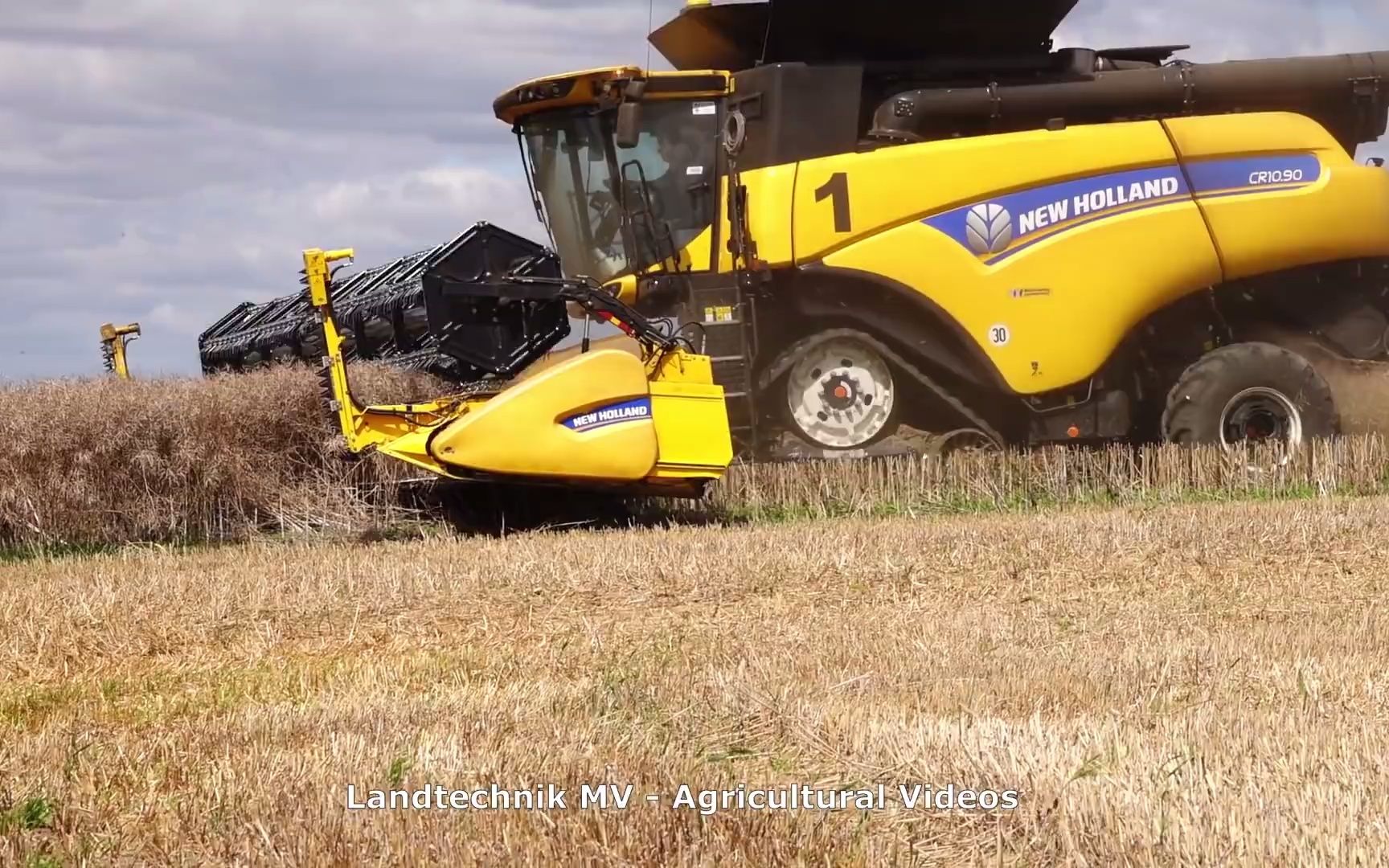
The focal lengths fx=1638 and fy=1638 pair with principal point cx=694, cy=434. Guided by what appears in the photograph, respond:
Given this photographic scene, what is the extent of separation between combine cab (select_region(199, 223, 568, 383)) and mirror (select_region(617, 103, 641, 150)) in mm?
1052

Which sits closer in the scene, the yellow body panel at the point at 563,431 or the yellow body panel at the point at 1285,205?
the yellow body panel at the point at 563,431

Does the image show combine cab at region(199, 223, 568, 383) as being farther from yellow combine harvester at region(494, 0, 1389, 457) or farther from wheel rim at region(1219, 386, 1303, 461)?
wheel rim at region(1219, 386, 1303, 461)

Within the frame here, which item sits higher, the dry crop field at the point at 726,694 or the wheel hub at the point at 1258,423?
the wheel hub at the point at 1258,423

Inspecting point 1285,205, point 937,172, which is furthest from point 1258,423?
point 937,172

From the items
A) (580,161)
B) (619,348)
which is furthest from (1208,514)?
(580,161)

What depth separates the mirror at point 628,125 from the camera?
8.76 meters

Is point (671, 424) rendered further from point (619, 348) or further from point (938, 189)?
point (938, 189)

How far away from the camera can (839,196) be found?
9.42 metres

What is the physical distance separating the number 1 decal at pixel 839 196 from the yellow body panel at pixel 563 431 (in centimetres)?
167

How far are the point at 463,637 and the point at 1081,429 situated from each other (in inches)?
206

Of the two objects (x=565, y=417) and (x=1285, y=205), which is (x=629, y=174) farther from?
(x=1285, y=205)

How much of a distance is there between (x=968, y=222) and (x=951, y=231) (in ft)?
0.40

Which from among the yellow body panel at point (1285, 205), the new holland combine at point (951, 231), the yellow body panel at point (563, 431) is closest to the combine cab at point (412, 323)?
the new holland combine at point (951, 231)

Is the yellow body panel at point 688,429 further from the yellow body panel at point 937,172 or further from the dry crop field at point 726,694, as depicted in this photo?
the yellow body panel at point 937,172
